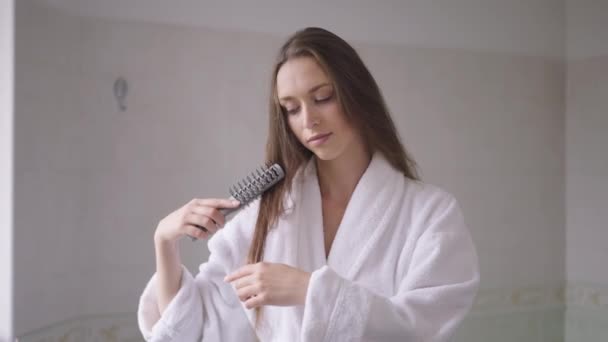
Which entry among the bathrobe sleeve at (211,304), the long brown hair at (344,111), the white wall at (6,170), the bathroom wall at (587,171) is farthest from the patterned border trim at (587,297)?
the white wall at (6,170)

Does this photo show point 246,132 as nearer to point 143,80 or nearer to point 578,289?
point 143,80

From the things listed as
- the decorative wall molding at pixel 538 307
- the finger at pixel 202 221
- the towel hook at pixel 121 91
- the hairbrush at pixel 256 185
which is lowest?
the decorative wall molding at pixel 538 307

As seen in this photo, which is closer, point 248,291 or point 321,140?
point 248,291

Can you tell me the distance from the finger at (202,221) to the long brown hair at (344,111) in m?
0.15

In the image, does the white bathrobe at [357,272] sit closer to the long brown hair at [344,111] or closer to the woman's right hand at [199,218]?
the long brown hair at [344,111]

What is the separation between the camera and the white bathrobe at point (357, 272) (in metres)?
0.88

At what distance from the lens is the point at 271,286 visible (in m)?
0.89

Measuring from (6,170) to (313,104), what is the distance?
84cm

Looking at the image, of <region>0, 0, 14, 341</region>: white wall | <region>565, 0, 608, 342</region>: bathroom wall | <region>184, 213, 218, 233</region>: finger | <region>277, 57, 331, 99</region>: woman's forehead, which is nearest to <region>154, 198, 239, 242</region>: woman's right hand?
<region>184, 213, 218, 233</region>: finger

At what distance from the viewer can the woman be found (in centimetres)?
91

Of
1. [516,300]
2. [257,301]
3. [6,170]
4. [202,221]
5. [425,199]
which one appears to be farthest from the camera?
[516,300]

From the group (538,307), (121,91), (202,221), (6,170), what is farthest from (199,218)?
(538,307)

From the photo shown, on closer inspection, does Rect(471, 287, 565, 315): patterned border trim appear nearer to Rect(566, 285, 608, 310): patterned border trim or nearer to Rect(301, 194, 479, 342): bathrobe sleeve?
Rect(566, 285, 608, 310): patterned border trim

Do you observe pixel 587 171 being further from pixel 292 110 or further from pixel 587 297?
pixel 292 110
